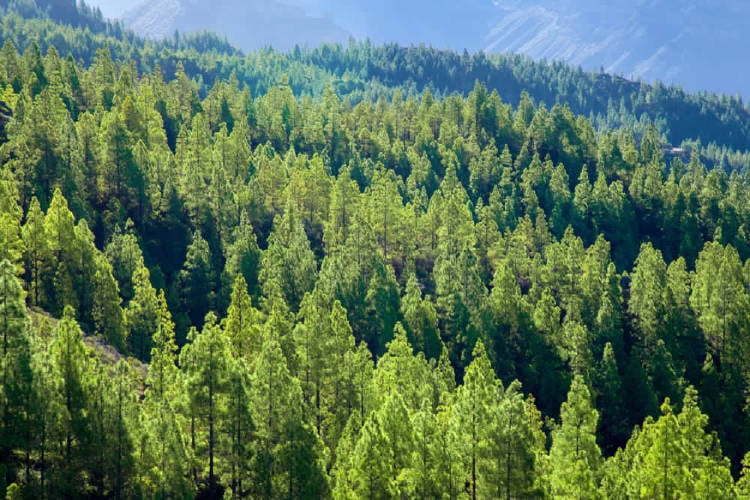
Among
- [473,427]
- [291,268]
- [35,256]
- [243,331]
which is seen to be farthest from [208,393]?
[291,268]

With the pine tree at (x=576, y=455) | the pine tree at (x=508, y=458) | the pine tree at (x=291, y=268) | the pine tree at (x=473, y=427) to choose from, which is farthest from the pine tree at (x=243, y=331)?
the pine tree at (x=576, y=455)

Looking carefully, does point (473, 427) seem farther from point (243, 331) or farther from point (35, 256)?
point (35, 256)

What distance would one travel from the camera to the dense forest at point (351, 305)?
4541 cm

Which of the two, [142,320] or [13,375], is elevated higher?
[142,320]

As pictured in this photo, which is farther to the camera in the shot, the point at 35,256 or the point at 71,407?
the point at 35,256

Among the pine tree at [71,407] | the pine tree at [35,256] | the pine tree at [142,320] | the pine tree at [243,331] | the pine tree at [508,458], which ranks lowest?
the pine tree at [508,458]

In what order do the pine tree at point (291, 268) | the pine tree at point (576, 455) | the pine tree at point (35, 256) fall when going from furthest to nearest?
the pine tree at point (291, 268), the pine tree at point (35, 256), the pine tree at point (576, 455)

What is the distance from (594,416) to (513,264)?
45127mm

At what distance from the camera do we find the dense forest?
4541cm

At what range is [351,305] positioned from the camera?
87562 mm

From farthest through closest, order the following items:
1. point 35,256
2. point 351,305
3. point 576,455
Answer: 1. point 351,305
2. point 35,256
3. point 576,455

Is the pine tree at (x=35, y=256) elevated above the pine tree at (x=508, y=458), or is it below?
above

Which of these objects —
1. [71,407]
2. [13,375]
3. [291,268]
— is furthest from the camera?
[291,268]

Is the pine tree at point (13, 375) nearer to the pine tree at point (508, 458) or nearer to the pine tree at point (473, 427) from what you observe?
the pine tree at point (473, 427)
